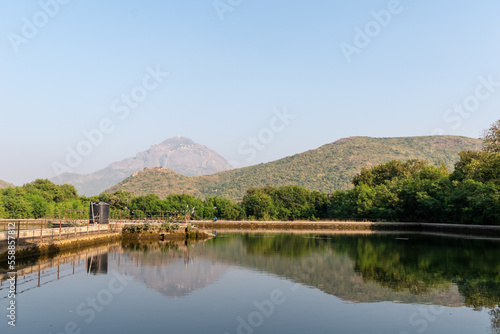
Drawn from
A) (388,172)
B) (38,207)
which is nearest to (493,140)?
(388,172)

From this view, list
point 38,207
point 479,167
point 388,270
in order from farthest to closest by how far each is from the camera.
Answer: point 38,207 → point 479,167 → point 388,270

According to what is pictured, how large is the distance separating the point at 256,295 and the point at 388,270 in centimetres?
1180

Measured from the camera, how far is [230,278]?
2608 cm

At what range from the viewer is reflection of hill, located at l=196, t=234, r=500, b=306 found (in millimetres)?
21297

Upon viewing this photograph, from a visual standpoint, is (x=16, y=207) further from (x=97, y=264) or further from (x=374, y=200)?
(x=374, y=200)

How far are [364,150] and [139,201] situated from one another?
113875 mm

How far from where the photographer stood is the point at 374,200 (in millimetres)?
94000

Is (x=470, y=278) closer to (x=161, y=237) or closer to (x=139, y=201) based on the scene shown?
(x=161, y=237)

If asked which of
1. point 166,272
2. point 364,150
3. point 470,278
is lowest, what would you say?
point 470,278

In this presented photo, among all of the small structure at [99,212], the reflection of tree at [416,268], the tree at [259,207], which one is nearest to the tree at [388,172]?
the tree at [259,207]

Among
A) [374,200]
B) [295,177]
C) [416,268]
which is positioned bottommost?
[416,268]

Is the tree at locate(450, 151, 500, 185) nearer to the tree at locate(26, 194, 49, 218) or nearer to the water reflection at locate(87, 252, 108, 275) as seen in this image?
the water reflection at locate(87, 252, 108, 275)

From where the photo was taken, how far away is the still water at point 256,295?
52.8 ft

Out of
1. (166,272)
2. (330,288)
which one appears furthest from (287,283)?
(166,272)
